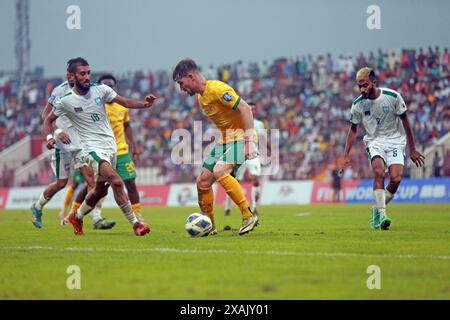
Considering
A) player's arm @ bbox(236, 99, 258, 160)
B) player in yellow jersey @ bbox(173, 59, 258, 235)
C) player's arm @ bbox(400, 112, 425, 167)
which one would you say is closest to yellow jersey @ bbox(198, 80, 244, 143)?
player in yellow jersey @ bbox(173, 59, 258, 235)

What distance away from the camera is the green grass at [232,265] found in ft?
26.4

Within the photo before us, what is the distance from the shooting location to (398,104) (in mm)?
15578

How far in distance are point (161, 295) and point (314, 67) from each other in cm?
3849

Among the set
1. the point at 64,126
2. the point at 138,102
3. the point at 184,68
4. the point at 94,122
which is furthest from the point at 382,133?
the point at 64,126

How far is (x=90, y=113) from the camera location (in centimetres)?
1459

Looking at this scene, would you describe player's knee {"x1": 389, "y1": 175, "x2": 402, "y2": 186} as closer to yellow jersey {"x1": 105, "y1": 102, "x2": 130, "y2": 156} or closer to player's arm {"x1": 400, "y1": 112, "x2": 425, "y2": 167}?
player's arm {"x1": 400, "y1": 112, "x2": 425, "y2": 167}

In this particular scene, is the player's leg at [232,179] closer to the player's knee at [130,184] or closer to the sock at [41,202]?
the player's knee at [130,184]

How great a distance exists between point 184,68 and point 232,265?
4.69 meters

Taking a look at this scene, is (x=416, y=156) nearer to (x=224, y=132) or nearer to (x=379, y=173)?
(x=379, y=173)

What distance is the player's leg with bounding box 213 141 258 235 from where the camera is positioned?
45.3ft

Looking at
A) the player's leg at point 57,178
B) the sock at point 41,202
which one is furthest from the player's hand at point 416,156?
the sock at point 41,202
